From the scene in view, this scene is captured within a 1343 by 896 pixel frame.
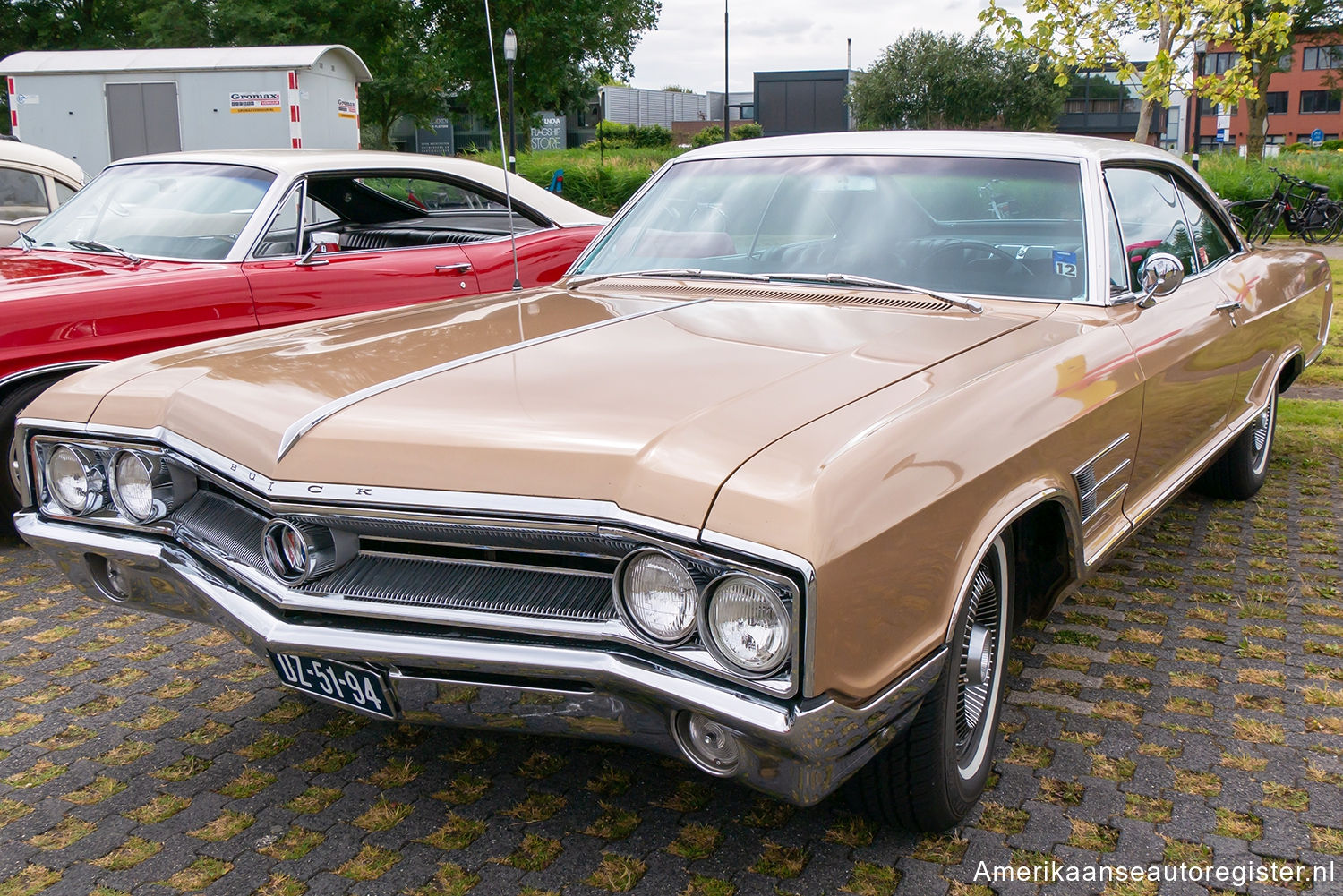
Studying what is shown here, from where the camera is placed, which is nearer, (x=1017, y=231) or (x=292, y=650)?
(x=292, y=650)

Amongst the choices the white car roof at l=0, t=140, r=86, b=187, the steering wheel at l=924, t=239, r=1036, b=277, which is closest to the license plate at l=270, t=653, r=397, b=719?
the steering wheel at l=924, t=239, r=1036, b=277

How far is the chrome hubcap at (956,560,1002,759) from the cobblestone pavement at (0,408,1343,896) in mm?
208

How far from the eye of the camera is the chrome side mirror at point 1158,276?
10.8ft

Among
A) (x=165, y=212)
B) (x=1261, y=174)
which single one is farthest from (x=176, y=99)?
(x=1261, y=174)

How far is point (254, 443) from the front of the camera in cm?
230

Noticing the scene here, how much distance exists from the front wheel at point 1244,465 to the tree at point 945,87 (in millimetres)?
48355

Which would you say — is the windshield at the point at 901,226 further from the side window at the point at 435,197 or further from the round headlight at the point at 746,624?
the side window at the point at 435,197

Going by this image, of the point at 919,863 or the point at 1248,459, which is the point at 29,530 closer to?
the point at 919,863

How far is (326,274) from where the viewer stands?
17.6 ft

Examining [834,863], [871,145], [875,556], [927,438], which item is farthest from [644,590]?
[871,145]

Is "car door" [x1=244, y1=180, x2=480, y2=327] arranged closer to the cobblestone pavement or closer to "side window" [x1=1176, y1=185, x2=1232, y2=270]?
the cobblestone pavement

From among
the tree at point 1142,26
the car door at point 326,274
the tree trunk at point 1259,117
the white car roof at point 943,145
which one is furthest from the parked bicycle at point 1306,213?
the tree trunk at point 1259,117

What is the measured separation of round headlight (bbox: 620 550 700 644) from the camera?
1.94m

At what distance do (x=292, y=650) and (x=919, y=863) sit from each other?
134 centimetres
